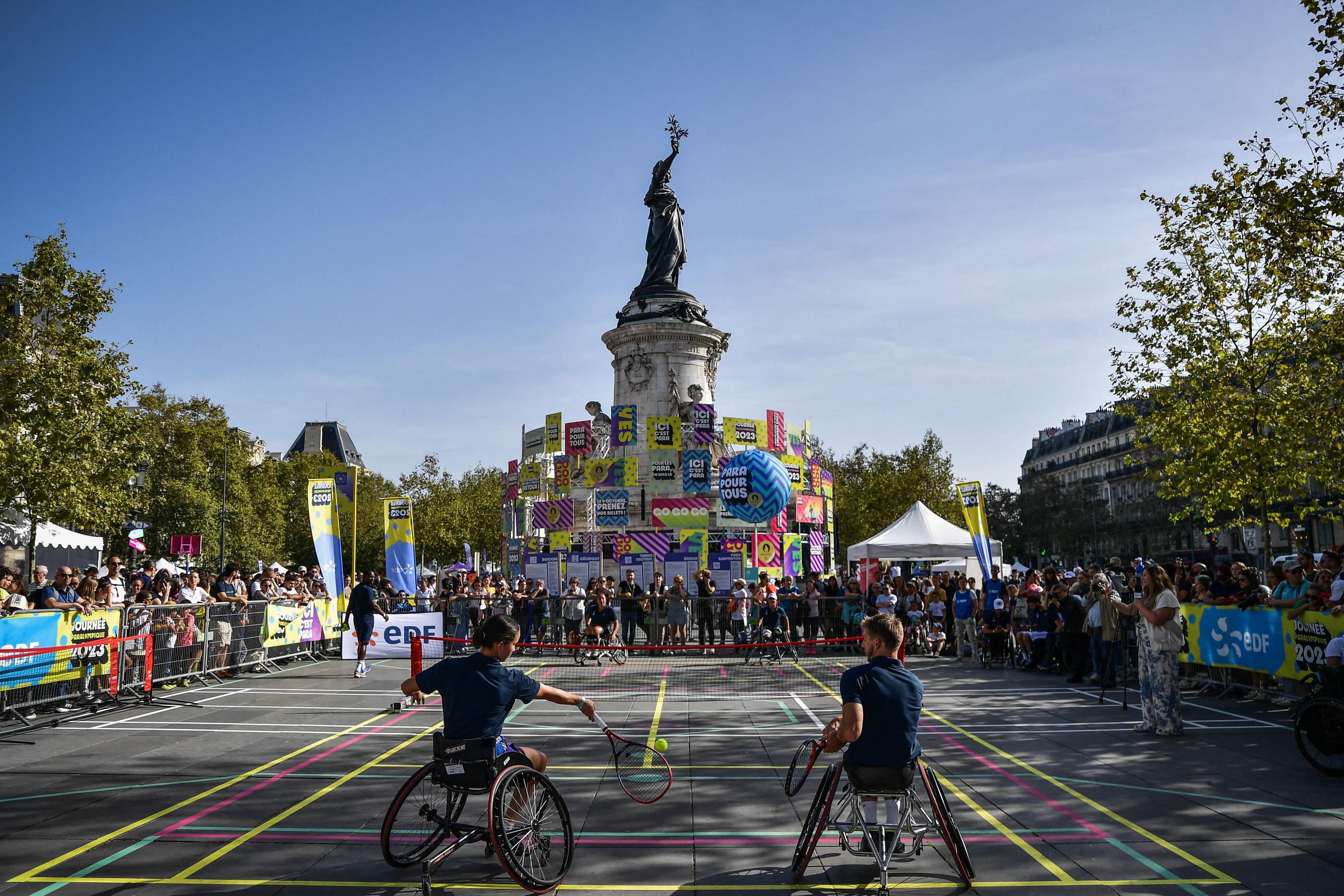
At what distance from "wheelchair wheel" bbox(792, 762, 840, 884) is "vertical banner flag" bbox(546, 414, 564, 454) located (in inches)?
1223

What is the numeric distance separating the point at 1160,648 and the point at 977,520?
13014 mm

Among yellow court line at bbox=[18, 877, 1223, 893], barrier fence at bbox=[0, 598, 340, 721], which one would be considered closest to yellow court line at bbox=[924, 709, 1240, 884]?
yellow court line at bbox=[18, 877, 1223, 893]

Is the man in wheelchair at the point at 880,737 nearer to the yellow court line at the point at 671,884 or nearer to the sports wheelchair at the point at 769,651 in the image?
the yellow court line at the point at 671,884

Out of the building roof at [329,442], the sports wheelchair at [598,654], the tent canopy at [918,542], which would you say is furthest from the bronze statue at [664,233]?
the building roof at [329,442]

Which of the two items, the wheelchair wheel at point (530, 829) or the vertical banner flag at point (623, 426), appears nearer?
the wheelchair wheel at point (530, 829)

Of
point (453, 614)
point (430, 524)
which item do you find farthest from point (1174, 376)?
point (430, 524)

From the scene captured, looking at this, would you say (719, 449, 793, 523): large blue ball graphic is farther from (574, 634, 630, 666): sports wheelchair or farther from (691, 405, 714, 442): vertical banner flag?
(574, 634, 630, 666): sports wheelchair

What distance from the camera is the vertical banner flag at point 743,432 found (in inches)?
1374

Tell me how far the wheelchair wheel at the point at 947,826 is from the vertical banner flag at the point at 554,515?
2908 cm

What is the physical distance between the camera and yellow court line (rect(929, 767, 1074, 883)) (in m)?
5.79

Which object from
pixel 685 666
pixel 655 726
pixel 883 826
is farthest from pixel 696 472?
pixel 883 826

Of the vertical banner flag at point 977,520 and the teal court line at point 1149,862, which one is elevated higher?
the vertical banner flag at point 977,520

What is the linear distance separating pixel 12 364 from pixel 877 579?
2340cm

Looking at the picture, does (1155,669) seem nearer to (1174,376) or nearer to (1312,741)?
(1312,741)
